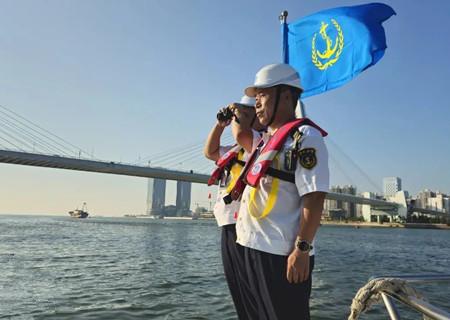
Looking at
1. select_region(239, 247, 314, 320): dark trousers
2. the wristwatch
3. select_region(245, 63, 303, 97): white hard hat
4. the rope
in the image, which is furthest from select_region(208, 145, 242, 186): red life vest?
the rope

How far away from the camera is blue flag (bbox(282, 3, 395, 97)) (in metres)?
4.02

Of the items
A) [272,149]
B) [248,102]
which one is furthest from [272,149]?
[248,102]

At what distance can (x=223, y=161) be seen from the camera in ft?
7.38

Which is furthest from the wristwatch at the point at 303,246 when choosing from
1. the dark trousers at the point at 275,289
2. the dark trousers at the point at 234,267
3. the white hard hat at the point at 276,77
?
the white hard hat at the point at 276,77

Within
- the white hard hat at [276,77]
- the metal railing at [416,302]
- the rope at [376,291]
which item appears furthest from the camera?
the white hard hat at [276,77]

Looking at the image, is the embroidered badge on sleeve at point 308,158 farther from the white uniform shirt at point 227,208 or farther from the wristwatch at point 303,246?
the white uniform shirt at point 227,208

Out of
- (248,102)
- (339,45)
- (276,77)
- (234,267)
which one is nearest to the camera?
(276,77)

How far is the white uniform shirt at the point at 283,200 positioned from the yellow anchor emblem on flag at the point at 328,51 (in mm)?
2963

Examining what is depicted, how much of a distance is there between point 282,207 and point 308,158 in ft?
0.84

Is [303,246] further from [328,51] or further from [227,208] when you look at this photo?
[328,51]

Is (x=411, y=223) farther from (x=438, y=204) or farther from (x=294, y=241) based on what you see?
(x=294, y=241)

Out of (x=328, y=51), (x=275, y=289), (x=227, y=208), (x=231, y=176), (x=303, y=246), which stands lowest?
→ (x=275, y=289)

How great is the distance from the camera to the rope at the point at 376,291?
146 centimetres

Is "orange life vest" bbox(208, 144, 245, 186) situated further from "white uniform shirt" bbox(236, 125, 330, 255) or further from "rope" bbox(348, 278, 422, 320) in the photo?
"rope" bbox(348, 278, 422, 320)
